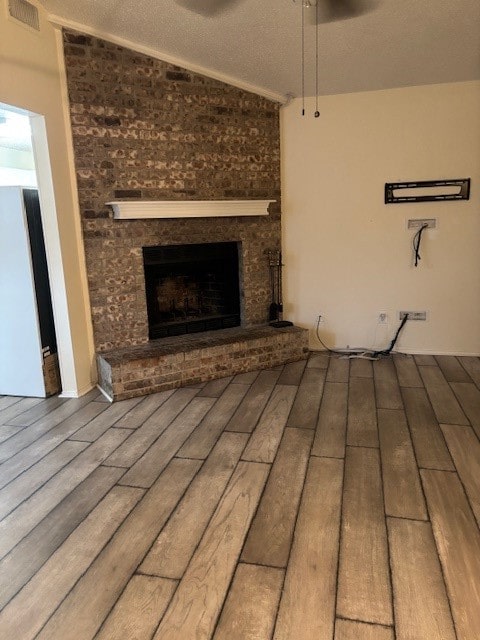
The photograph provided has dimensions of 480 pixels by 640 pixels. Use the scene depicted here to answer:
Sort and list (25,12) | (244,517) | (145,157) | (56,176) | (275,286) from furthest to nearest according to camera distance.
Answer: (275,286), (145,157), (56,176), (25,12), (244,517)

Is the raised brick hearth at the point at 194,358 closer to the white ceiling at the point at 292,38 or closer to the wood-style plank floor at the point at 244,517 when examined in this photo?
the wood-style plank floor at the point at 244,517

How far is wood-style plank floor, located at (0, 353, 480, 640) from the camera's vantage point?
5.00ft

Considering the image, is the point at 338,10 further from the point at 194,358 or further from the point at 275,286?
the point at 194,358

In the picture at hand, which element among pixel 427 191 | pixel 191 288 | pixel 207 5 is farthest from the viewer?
pixel 191 288

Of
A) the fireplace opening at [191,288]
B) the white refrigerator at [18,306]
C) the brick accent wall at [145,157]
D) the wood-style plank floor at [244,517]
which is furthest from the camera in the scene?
the fireplace opening at [191,288]

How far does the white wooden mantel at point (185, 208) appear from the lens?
3.58 meters

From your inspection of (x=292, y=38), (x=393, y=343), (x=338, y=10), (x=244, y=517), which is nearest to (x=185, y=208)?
(x=292, y=38)

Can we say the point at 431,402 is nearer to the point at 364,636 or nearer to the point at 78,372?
the point at 364,636

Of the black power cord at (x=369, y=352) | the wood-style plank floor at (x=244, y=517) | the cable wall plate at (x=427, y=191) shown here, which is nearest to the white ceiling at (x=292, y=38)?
the cable wall plate at (x=427, y=191)

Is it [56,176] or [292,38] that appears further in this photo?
[56,176]

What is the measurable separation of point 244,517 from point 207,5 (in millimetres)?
2821

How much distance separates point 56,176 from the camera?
10.7 ft

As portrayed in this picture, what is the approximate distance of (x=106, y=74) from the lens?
11.2ft

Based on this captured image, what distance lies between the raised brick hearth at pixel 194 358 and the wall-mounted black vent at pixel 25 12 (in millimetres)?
2383
